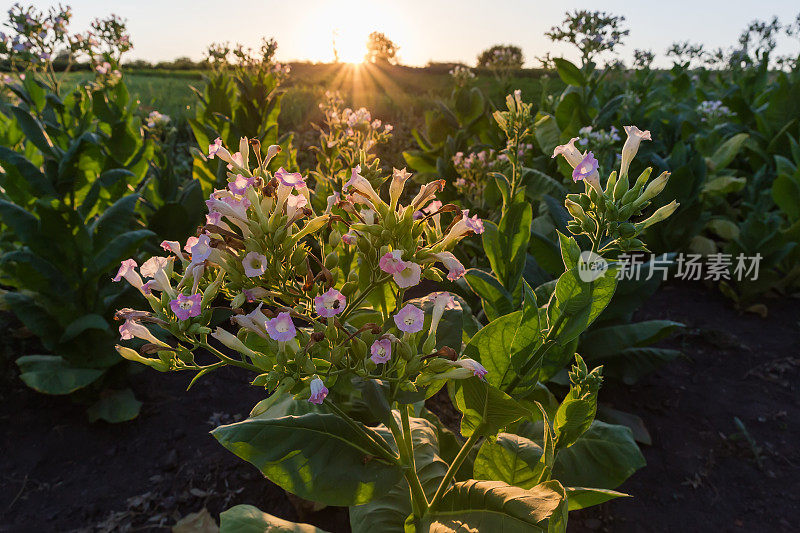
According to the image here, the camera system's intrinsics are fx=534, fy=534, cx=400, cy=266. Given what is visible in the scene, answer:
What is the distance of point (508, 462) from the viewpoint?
1.58 m

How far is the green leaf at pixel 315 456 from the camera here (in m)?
1.26

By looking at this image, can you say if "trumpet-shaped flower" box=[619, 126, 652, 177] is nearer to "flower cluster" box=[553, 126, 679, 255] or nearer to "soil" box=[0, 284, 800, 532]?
"flower cluster" box=[553, 126, 679, 255]

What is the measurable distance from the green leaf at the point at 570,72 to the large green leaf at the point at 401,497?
3.05 metres

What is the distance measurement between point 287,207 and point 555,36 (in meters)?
3.23

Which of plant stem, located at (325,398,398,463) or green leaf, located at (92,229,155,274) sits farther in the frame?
green leaf, located at (92,229,155,274)

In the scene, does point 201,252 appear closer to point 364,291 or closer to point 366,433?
point 364,291

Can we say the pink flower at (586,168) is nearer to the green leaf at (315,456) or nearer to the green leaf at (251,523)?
the green leaf at (315,456)

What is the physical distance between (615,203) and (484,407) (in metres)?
0.61

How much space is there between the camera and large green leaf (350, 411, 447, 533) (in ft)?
5.24

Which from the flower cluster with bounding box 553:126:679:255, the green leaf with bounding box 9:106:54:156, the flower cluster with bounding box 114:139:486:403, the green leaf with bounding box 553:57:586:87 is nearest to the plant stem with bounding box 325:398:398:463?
the flower cluster with bounding box 114:139:486:403

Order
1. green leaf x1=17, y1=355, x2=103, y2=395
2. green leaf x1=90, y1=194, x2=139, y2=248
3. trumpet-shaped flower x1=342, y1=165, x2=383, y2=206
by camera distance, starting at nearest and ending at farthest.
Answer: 1. trumpet-shaped flower x1=342, y1=165, x2=383, y2=206
2. green leaf x1=17, y1=355, x2=103, y2=395
3. green leaf x1=90, y1=194, x2=139, y2=248

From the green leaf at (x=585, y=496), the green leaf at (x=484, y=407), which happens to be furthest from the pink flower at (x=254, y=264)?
the green leaf at (x=585, y=496)

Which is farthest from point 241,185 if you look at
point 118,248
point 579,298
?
point 118,248

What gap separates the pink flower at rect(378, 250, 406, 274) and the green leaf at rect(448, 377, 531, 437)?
0.48m
